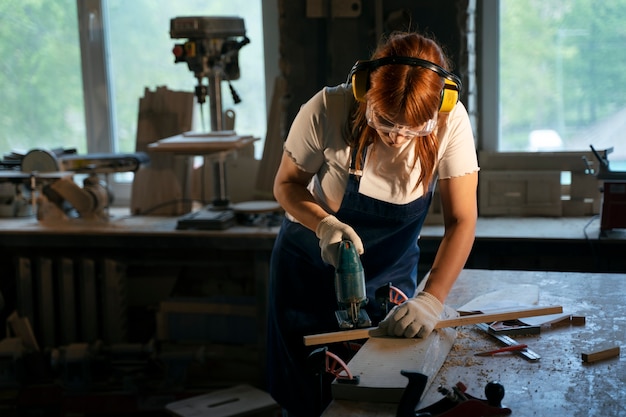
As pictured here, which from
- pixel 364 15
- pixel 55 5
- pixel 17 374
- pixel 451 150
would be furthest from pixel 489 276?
pixel 55 5

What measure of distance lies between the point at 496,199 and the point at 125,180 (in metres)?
1.85

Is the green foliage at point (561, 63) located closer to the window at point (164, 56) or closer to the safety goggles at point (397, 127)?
the window at point (164, 56)

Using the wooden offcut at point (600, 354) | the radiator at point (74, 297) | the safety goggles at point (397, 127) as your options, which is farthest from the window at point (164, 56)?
the wooden offcut at point (600, 354)

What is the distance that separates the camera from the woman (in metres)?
1.78

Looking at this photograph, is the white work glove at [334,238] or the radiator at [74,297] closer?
the white work glove at [334,238]

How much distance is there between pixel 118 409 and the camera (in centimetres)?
354

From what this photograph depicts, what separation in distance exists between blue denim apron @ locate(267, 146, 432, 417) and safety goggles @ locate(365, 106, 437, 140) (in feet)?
1.03

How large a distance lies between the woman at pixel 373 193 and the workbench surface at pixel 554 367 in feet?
0.44

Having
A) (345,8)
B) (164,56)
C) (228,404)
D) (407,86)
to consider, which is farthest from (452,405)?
(164,56)

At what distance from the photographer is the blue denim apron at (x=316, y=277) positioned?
2174 mm

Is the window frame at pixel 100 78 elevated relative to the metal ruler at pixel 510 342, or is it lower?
elevated

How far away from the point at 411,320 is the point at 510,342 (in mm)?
227

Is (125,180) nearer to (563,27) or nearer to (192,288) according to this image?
(192,288)

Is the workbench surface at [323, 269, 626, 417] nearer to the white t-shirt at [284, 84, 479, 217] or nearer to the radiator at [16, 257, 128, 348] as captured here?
the white t-shirt at [284, 84, 479, 217]
